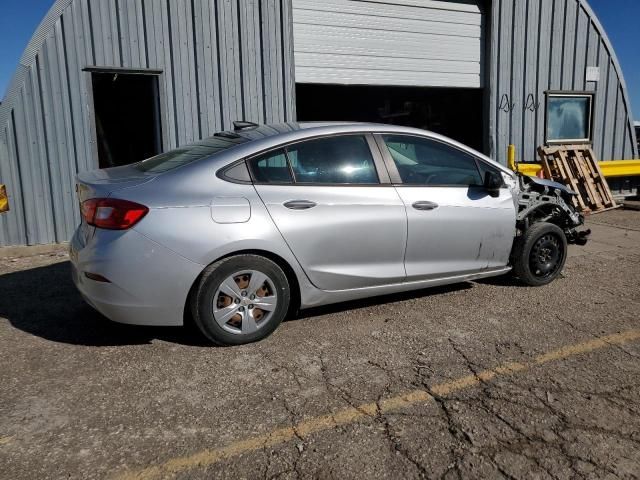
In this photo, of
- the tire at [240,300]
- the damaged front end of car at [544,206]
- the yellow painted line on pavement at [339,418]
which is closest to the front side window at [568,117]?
the damaged front end of car at [544,206]

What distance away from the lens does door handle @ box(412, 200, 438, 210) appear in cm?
438

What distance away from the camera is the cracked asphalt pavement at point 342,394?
2541 millimetres

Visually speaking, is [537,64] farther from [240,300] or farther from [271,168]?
[240,300]

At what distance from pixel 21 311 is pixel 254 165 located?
2.59 meters

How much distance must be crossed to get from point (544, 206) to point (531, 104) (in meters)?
6.20

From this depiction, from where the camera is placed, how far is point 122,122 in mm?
12555

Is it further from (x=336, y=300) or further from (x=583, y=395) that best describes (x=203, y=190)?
(x=583, y=395)

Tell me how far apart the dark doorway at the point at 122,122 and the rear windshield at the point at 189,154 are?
646cm

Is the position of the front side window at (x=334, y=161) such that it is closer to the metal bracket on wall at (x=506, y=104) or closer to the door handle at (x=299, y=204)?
the door handle at (x=299, y=204)

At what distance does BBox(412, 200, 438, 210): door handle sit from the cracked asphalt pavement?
0.89m

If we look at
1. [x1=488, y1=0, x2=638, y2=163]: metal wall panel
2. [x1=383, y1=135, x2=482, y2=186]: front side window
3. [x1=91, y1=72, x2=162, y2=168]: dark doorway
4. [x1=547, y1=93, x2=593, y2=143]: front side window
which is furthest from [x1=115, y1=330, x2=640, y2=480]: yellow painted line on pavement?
[x1=91, y1=72, x2=162, y2=168]: dark doorway

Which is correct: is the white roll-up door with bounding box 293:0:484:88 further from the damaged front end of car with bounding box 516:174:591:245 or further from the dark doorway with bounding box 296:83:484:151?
the damaged front end of car with bounding box 516:174:591:245

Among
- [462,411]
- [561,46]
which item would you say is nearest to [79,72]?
[462,411]

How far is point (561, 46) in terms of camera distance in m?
11.0
